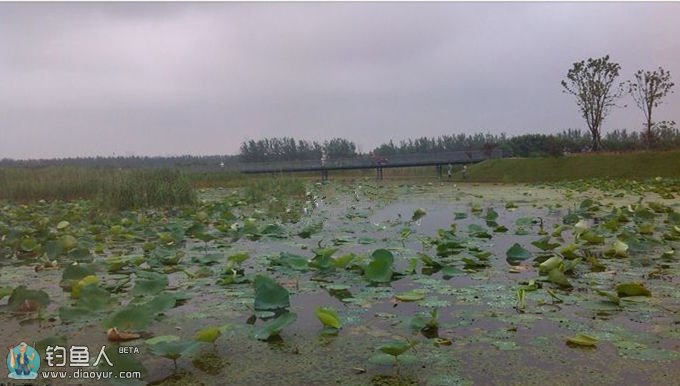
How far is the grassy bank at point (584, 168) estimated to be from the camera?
21.0m

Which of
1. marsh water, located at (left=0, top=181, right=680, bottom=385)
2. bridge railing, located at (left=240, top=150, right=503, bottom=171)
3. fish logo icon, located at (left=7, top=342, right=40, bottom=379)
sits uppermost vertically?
bridge railing, located at (left=240, top=150, right=503, bottom=171)

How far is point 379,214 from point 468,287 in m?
5.59

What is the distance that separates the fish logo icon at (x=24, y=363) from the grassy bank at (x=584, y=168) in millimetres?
22835

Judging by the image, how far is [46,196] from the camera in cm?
1359

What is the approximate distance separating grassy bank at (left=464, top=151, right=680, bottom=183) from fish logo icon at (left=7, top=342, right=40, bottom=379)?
899 inches

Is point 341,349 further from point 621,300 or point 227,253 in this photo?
point 227,253

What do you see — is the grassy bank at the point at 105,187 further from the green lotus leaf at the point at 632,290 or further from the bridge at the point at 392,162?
the bridge at the point at 392,162

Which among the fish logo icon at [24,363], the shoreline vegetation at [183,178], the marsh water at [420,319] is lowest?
the marsh water at [420,319]

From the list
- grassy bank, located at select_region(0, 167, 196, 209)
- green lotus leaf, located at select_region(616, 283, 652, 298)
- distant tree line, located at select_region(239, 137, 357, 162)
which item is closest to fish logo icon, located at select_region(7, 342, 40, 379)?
green lotus leaf, located at select_region(616, 283, 652, 298)

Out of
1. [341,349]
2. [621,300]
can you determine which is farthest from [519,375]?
[621,300]

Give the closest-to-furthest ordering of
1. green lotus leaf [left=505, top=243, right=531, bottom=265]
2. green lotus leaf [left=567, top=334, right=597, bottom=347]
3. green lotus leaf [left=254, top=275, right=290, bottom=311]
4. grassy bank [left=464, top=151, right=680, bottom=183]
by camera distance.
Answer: green lotus leaf [left=567, top=334, right=597, bottom=347]
green lotus leaf [left=254, top=275, right=290, bottom=311]
green lotus leaf [left=505, top=243, right=531, bottom=265]
grassy bank [left=464, top=151, right=680, bottom=183]

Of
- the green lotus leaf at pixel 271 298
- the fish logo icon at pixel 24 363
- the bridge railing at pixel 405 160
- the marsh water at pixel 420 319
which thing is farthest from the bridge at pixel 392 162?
the fish logo icon at pixel 24 363

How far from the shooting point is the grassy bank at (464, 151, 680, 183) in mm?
20969

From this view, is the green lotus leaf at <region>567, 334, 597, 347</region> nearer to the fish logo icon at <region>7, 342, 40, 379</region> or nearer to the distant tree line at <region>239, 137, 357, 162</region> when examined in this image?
the fish logo icon at <region>7, 342, 40, 379</region>
